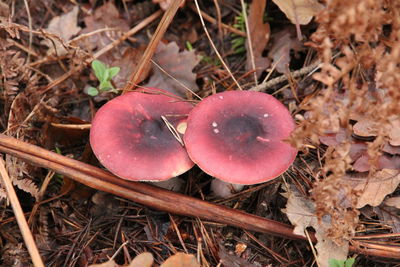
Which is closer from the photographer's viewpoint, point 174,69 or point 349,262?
point 349,262

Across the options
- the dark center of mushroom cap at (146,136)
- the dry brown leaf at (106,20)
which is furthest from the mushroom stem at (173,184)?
the dry brown leaf at (106,20)

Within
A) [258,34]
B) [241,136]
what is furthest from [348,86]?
[258,34]

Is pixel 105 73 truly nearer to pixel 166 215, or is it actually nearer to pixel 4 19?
pixel 4 19

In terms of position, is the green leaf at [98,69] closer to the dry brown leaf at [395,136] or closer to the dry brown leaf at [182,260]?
the dry brown leaf at [182,260]

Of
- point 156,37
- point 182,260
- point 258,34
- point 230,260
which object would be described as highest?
point 156,37

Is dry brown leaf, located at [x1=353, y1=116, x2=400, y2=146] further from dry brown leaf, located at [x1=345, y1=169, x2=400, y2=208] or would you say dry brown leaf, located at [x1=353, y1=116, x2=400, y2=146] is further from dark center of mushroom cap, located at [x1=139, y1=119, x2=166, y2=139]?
dark center of mushroom cap, located at [x1=139, y1=119, x2=166, y2=139]

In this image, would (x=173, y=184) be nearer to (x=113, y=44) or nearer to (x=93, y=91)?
(x=93, y=91)

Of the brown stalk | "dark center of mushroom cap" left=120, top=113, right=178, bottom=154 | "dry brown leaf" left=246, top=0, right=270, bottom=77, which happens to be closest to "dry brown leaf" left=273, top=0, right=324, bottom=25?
"dry brown leaf" left=246, top=0, right=270, bottom=77
